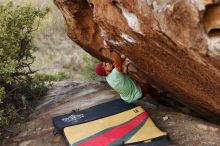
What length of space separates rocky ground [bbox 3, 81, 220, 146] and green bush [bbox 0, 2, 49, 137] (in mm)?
325

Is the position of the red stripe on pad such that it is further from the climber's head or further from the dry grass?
the dry grass

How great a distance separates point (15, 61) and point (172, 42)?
383 centimetres

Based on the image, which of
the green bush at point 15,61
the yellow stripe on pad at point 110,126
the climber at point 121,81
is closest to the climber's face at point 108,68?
the climber at point 121,81

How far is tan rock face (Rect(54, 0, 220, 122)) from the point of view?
16.1ft

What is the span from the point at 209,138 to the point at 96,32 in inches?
119

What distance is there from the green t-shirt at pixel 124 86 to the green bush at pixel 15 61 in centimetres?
175

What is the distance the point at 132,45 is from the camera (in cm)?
644

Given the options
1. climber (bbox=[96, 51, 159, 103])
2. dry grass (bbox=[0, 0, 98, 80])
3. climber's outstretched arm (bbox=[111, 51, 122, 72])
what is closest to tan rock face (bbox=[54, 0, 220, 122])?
climber (bbox=[96, 51, 159, 103])

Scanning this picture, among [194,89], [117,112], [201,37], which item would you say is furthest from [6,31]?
[201,37]

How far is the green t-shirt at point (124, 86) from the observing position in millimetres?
7629

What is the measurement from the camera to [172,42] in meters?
5.38

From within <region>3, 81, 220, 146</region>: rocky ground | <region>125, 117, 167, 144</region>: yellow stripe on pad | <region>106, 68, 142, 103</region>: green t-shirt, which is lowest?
<region>3, 81, 220, 146</region>: rocky ground

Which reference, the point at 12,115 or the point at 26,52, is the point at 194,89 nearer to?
the point at 12,115

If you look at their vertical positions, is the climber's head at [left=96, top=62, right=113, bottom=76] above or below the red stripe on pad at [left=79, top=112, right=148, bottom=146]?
above
